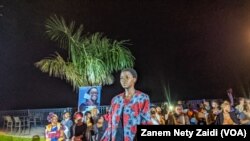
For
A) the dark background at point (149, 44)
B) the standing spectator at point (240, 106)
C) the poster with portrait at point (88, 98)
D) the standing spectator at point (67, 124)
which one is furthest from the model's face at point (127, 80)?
the standing spectator at point (240, 106)

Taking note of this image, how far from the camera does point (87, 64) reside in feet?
7.92

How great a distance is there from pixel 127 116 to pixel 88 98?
1.06 feet

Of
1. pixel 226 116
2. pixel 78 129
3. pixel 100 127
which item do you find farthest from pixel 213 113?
pixel 78 129

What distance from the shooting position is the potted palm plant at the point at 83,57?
238 cm

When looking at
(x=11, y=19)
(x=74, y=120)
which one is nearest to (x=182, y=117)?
(x=74, y=120)

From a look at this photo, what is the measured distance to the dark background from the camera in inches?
89.2

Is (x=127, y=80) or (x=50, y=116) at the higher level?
(x=127, y=80)

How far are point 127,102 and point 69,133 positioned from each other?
49 centimetres

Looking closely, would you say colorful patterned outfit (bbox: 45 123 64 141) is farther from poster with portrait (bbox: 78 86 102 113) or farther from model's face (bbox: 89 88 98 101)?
model's face (bbox: 89 88 98 101)

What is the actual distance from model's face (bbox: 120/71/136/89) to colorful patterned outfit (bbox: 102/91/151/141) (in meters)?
0.07

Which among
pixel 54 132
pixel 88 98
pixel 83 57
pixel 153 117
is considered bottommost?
pixel 54 132

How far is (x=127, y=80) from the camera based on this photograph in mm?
2346

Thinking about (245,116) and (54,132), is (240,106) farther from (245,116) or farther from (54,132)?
(54,132)

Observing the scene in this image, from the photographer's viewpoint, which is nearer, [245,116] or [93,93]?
[245,116]
